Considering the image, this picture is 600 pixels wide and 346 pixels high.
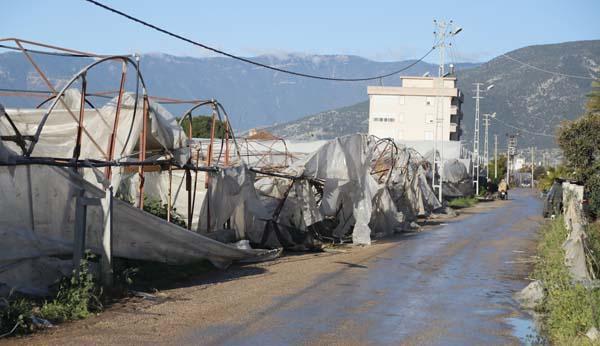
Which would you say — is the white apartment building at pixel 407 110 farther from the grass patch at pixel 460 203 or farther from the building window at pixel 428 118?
the grass patch at pixel 460 203

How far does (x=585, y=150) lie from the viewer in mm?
31953

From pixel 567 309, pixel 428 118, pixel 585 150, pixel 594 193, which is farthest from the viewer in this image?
pixel 428 118

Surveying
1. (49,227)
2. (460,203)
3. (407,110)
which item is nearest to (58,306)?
(49,227)

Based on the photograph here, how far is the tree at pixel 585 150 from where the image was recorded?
31188 mm

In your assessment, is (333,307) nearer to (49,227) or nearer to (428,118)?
(49,227)

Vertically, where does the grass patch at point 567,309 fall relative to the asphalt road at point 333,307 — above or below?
above

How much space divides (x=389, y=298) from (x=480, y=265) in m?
5.88

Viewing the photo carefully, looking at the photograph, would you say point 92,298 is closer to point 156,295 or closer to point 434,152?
point 156,295

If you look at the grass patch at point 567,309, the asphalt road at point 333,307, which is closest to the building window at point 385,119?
the asphalt road at point 333,307

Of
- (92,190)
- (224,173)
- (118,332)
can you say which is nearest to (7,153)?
(92,190)

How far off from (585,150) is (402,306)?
21857mm

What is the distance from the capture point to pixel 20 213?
11641 mm

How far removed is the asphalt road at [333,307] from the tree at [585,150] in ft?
42.1

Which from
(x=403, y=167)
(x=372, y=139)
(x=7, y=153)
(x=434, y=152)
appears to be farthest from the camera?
(x=434, y=152)
